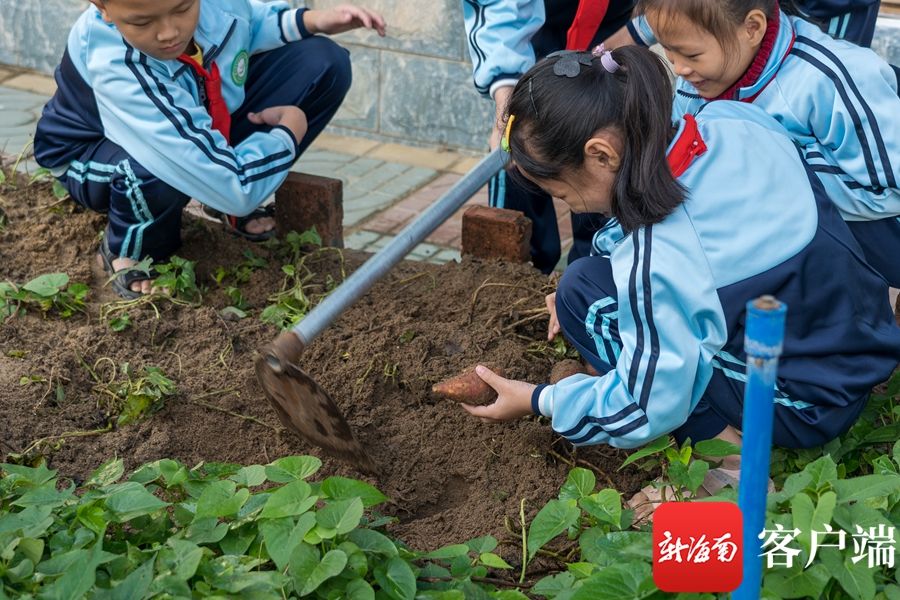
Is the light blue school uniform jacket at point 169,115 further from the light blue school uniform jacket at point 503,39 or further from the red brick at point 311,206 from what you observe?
the light blue school uniform jacket at point 503,39

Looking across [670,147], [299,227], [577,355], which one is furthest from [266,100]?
[670,147]

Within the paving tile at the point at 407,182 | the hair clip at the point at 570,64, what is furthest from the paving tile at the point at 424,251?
the hair clip at the point at 570,64

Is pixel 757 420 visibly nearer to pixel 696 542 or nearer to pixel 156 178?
pixel 696 542

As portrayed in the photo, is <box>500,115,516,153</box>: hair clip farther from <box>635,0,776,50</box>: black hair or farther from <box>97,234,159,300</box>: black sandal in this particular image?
<box>97,234,159,300</box>: black sandal

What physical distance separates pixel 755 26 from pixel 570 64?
66cm

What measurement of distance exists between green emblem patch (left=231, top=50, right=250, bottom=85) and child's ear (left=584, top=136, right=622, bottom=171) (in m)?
1.50

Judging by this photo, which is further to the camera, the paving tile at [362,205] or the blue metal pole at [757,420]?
the paving tile at [362,205]

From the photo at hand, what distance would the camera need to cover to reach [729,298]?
223 cm

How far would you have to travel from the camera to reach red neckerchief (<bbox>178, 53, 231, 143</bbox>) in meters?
3.20

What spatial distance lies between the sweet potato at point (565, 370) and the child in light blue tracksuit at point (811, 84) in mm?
730

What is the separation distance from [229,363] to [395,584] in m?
1.14

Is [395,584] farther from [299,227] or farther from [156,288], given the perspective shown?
[299,227]

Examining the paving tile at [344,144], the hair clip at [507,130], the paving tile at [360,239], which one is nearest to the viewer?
the hair clip at [507,130]

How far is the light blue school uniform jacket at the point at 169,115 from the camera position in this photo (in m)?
3.08
